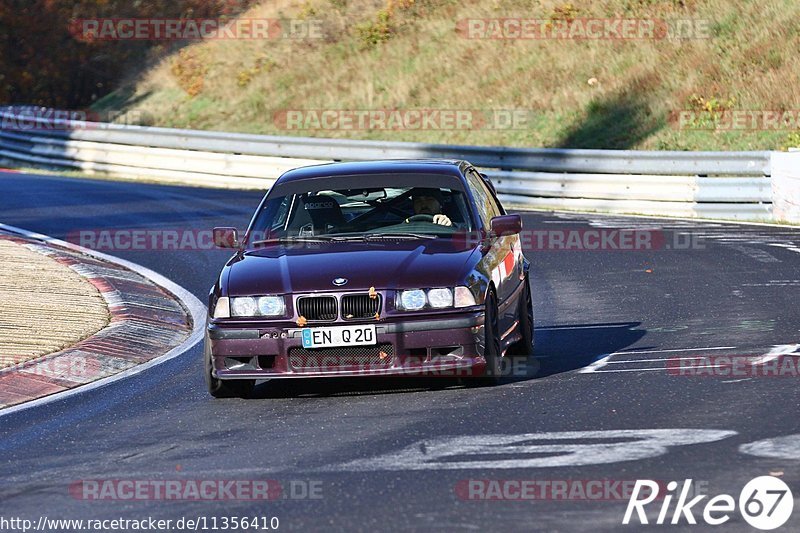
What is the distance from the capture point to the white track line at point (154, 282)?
32.7ft

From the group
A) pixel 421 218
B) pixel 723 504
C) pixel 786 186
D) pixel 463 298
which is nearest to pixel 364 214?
pixel 421 218

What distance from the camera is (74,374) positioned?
35.3 ft

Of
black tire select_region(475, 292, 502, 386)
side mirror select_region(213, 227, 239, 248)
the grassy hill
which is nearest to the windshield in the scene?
side mirror select_region(213, 227, 239, 248)

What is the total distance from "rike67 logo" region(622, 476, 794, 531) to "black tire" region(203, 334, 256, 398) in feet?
12.3

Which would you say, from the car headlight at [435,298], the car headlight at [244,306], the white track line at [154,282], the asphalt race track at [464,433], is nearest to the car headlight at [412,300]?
the car headlight at [435,298]

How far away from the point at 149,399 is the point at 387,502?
3766mm

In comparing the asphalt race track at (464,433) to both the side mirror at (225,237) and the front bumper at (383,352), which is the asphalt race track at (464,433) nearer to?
the front bumper at (383,352)

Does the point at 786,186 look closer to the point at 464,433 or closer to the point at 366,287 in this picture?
the point at 366,287

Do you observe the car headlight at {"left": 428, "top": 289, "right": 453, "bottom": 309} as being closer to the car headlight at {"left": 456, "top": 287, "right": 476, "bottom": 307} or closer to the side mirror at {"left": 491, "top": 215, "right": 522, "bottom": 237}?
the car headlight at {"left": 456, "top": 287, "right": 476, "bottom": 307}

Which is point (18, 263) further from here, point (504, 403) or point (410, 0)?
point (410, 0)

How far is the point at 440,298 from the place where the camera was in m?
8.93

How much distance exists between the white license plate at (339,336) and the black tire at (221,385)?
28.8 inches

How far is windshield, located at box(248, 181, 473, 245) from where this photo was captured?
1012cm

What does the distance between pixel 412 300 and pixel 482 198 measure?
225 centimetres
